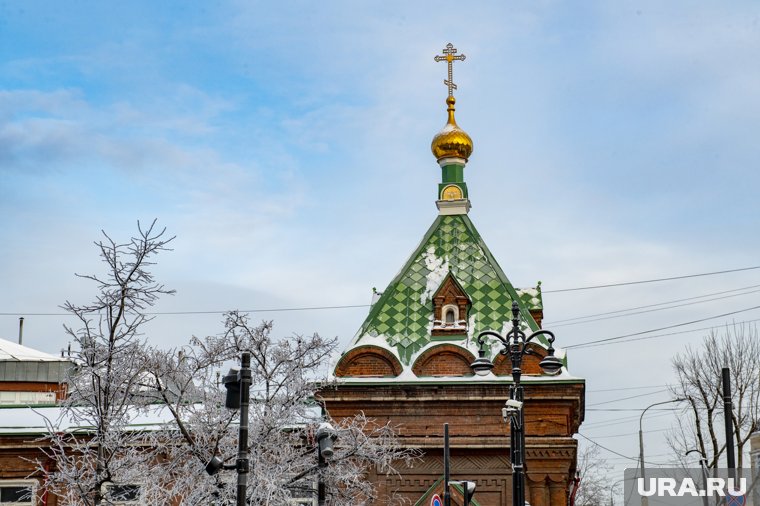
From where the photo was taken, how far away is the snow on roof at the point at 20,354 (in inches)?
1864

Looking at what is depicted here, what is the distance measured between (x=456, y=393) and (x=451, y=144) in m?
8.06

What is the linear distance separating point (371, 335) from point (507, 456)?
4557mm

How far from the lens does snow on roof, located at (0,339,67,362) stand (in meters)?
47.3

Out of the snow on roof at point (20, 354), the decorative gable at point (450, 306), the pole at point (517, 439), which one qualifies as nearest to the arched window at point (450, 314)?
the decorative gable at point (450, 306)

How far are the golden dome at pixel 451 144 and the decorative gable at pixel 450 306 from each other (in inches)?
190

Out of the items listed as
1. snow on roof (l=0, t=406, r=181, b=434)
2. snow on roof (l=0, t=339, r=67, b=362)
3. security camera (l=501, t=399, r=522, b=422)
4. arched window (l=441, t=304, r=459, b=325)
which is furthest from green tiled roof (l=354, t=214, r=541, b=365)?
snow on roof (l=0, t=339, r=67, b=362)

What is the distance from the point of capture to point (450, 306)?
30.7 metres

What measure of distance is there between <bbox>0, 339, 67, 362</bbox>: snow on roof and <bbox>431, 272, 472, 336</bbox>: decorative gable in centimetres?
2075

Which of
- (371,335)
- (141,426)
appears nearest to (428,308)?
(371,335)

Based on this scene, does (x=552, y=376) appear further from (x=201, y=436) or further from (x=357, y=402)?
(x=201, y=436)

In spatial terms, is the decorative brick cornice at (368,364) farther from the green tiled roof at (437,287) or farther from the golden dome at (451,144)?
the golden dome at (451,144)

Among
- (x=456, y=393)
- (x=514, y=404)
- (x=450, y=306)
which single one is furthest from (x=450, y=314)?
(x=514, y=404)

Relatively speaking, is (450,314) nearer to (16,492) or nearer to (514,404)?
(514,404)

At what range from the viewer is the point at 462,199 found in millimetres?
33188
